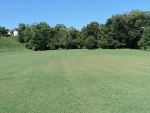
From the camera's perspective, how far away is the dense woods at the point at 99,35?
39.2 meters

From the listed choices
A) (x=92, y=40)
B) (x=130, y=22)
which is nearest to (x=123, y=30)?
(x=130, y=22)

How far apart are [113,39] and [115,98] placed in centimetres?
4190

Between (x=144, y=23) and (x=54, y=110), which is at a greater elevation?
(x=144, y=23)

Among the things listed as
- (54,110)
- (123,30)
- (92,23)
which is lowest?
(54,110)

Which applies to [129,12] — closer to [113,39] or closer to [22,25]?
[113,39]

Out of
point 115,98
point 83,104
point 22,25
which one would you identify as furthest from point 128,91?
point 22,25

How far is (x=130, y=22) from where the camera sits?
129 feet

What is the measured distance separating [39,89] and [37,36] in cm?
3886

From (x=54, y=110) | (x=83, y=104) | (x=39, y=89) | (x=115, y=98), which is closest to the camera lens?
(x=54, y=110)

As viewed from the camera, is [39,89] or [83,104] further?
[39,89]

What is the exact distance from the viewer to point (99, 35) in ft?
155

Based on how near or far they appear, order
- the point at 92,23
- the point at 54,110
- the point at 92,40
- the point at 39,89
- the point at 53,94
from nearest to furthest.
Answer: the point at 54,110 < the point at 53,94 < the point at 39,89 < the point at 92,40 < the point at 92,23

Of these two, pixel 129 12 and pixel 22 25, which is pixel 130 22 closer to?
pixel 129 12

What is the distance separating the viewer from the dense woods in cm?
3919
